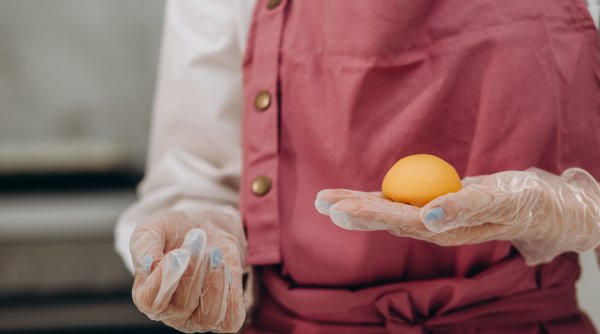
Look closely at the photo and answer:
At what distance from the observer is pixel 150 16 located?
1837mm

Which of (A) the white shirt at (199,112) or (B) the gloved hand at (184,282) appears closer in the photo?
(B) the gloved hand at (184,282)

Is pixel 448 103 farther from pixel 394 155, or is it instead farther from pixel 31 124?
pixel 31 124

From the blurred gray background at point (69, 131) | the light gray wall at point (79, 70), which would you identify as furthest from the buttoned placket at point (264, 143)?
the light gray wall at point (79, 70)

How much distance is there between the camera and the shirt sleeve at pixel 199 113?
3.26 feet

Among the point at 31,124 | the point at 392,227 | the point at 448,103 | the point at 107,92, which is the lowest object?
the point at 31,124

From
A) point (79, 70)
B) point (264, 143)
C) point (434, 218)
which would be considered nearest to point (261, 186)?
point (264, 143)

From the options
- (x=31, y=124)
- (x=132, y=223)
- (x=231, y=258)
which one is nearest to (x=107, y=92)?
(x=31, y=124)

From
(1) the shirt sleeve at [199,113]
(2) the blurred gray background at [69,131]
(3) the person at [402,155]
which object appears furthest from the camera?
(2) the blurred gray background at [69,131]

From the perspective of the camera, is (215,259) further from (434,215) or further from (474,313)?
(474,313)

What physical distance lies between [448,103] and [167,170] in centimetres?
50

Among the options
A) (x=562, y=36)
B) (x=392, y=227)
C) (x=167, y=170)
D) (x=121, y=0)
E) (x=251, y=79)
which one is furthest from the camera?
(x=121, y=0)

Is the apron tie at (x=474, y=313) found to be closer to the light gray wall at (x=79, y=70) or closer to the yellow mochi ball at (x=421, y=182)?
the yellow mochi ball at (x=421, y=182)

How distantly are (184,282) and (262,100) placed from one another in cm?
34

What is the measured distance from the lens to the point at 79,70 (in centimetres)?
189
